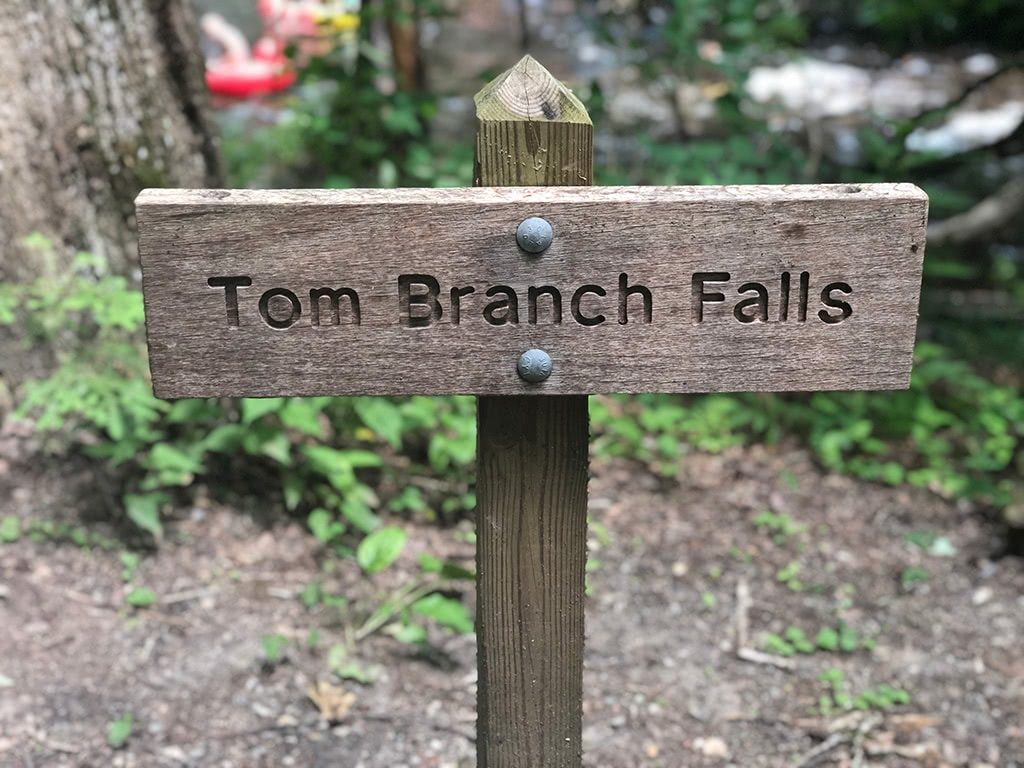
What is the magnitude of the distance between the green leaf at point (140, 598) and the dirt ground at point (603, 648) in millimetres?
32

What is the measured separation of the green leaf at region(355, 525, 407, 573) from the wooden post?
0.99 metres

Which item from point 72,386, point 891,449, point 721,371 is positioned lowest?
point 891,449

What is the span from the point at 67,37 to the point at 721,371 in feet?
7.65

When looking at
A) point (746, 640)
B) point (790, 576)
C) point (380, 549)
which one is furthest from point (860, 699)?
point (380, 549)

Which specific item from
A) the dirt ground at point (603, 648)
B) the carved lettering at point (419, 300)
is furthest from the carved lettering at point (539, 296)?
the dirt ground at point (603, 648)

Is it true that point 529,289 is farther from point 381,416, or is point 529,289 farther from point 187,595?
point 187,595

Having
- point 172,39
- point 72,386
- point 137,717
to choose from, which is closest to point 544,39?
point 172,39

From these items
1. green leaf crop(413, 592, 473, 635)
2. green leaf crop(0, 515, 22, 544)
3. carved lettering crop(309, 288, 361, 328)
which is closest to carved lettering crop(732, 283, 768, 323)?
carved lettering crop(309, 288, 361, 328)

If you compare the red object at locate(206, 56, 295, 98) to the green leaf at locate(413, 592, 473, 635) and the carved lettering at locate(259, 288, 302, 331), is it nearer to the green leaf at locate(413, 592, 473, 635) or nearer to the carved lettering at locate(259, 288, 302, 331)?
the green leaf at locate(413, 592, 473, 635)

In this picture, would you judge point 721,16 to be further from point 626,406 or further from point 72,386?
point 72,386

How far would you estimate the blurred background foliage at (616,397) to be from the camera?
2928mm

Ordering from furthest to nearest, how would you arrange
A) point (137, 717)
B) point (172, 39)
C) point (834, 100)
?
point (834, 100)
point (172, 39)
point (137, 717)

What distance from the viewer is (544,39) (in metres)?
8.95

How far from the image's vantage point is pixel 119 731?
2.32 meters
